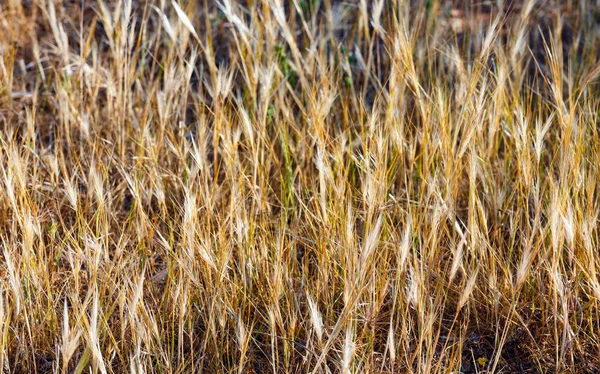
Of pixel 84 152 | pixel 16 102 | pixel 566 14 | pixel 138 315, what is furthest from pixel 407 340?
pixel 566 14

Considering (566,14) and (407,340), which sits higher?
(566,14)

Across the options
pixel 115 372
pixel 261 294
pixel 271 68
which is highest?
pixel 271 68

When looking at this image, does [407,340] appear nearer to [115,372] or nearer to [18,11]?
[115,372]

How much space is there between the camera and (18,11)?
2.72 meters

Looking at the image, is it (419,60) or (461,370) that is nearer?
(461,370)

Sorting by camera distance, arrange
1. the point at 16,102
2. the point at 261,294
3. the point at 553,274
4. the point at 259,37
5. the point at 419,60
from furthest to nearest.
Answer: the point at 16,102 < the point at 419,60 < the point at 259,37 < the point at 261,294 < the point at 553,274

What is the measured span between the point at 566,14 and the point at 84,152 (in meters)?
1.88

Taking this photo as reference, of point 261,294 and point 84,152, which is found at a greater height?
point 84,152

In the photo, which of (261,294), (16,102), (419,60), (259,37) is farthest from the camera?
(16,102)

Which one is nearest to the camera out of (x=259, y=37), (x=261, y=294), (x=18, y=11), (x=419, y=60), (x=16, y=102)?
(x=261, y=294)

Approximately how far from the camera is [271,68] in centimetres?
203

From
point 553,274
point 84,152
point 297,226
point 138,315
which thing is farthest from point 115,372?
point 553,274

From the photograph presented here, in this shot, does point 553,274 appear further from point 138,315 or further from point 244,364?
point 138,315

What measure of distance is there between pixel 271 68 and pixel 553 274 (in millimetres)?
902
